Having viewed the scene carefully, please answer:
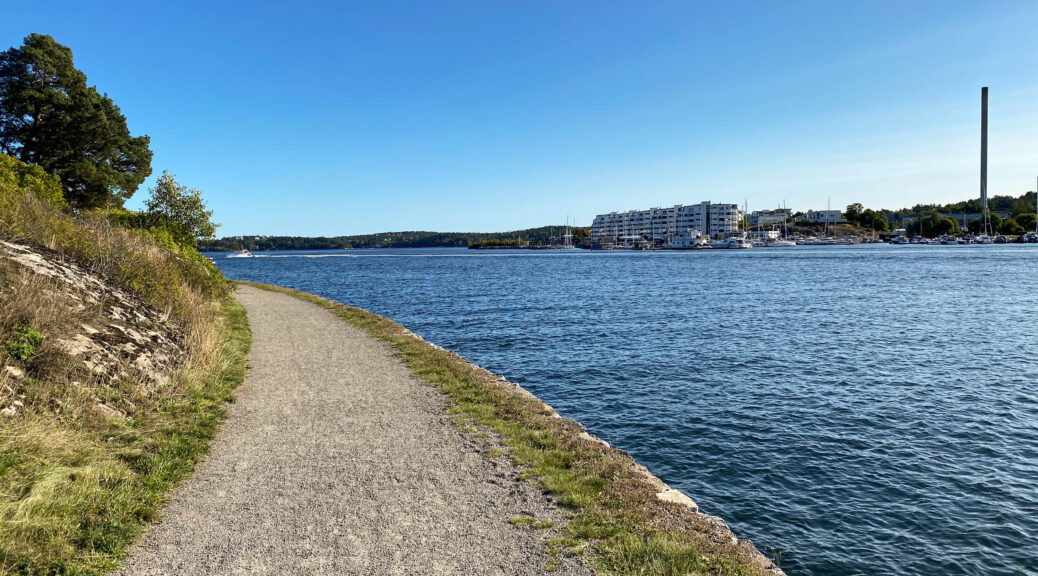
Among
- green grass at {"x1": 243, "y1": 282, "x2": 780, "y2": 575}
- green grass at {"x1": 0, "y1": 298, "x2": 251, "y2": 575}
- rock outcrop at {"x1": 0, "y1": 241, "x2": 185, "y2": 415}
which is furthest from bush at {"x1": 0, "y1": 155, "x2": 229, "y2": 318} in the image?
green grass at {"x1": 243, "y1": 282, "x2": 780, "y2": 575}

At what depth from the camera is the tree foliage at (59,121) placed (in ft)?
120

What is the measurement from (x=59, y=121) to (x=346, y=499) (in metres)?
44.7

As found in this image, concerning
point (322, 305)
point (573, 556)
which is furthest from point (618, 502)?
point (322, 305)

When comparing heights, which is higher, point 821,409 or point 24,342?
point 24,342

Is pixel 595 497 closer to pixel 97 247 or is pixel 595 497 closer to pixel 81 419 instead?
pixel 81 419

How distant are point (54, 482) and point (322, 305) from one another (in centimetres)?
2795

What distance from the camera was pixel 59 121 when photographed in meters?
37.5

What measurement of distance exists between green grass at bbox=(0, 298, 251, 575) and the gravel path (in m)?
0.35

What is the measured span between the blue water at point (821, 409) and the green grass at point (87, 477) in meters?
9.46

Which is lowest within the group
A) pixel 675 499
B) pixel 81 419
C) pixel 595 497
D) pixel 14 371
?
pixel 675 499

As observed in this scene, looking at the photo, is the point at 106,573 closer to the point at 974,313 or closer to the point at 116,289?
the point at 116,289

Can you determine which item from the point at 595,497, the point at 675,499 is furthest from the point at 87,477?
the point at 675,499

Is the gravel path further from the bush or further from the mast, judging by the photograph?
the mast

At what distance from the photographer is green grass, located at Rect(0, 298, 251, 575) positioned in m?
6.20
